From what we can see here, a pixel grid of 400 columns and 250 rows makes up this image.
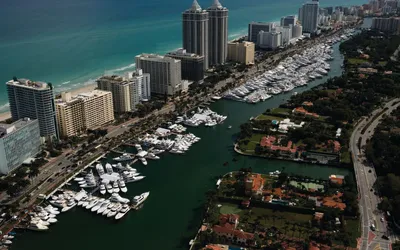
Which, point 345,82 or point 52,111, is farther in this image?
point 345,82

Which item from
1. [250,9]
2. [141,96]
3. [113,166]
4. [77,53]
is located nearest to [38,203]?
[113,166]

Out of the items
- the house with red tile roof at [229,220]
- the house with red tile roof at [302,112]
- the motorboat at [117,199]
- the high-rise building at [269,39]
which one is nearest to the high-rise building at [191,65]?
the house with red tile roof at [302,112]

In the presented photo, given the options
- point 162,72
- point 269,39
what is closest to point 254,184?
point 162,72

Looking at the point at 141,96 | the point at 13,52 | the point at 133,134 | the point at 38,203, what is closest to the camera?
the point at 38,203

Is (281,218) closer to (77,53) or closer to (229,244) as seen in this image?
(229,244)

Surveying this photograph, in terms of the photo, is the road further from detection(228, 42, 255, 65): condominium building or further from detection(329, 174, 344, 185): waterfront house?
detection(228, 42, 255, 65): condominium building

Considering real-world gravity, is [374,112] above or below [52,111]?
below

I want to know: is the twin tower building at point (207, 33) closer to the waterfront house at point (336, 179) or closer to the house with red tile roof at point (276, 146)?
the house with red tile roof at point (276, 146)
